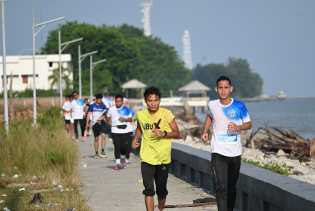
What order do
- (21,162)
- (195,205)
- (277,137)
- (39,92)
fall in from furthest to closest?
1. (39,92)
2. (277,137)
3. (21,162)
4. (195,205)

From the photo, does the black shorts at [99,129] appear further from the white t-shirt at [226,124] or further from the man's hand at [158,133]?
the white t-shirt at [226,124]

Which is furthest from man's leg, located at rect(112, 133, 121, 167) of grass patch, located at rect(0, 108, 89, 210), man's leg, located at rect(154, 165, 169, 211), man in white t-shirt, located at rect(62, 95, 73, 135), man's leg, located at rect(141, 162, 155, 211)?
man in white t-shirt, located at rect(62, 95, 73, 135)

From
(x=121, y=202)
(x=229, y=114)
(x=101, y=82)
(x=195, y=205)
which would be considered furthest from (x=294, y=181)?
(x=101, y=82)

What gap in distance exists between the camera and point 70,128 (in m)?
32.6

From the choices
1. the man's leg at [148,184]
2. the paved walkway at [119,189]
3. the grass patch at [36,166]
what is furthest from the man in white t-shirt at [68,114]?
the man's leg at [148,184]

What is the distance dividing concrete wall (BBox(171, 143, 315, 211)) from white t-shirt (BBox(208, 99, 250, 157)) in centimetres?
66

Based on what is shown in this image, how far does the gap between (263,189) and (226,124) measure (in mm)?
1031

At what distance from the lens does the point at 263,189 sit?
40.4ft

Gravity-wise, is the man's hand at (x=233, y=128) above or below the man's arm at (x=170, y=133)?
above

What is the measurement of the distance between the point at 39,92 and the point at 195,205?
3210 inches

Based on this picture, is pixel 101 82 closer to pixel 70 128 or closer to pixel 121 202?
pixel 70 128

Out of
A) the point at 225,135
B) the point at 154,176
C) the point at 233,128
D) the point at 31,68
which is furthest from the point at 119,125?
the point at 31,68

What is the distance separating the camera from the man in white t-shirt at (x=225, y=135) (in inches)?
472

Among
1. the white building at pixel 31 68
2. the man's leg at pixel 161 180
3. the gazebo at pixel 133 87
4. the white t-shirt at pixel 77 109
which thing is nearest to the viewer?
the man's leg at pixel 161 180
